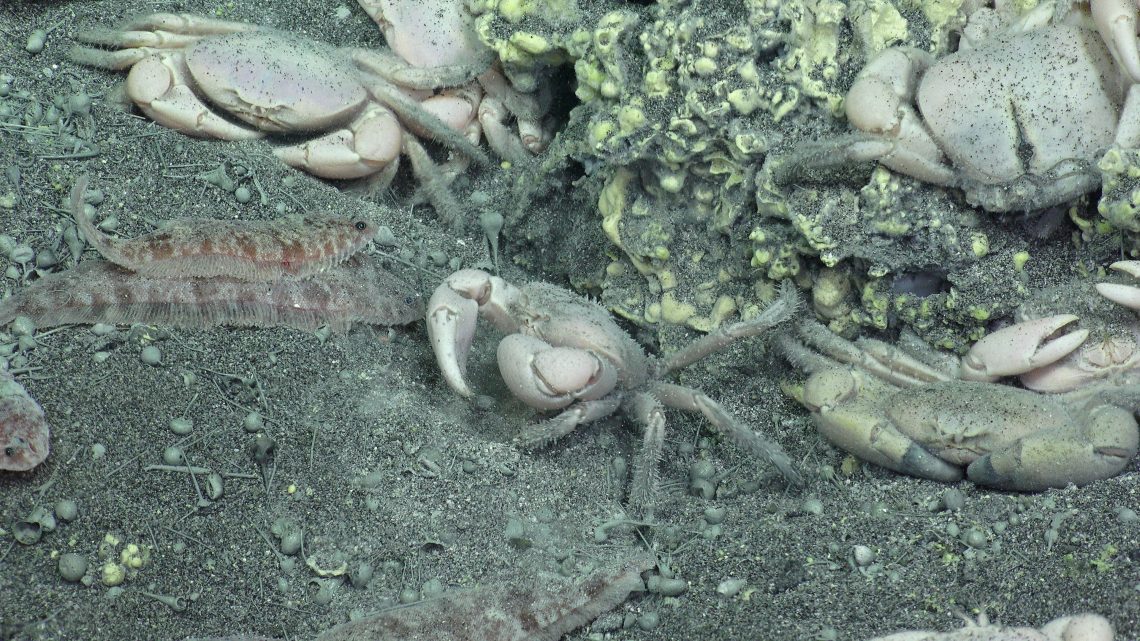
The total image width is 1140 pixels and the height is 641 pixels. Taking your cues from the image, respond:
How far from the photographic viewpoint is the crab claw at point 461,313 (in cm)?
343

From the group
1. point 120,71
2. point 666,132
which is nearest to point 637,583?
point 666,132

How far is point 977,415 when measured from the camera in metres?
3.16

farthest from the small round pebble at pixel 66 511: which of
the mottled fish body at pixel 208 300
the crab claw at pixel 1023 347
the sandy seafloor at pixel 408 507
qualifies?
the crab claw at pixel 1023 347

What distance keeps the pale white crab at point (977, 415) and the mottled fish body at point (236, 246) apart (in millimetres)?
1496

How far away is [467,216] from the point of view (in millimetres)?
4230

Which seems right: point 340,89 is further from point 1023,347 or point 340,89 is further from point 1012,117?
point 1023,347

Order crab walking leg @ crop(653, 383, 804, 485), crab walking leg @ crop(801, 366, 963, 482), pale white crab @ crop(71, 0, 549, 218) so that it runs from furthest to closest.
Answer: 1. pale white crab @ crop(71, 0, 549, 218)
2. crab walking leg @ crop(653, 383, 804, 485)
3. crab walking leg @ crop(801, 366, 963, 482)

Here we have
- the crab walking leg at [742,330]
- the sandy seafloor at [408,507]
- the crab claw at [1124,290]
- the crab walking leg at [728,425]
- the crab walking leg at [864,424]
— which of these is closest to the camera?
the sandy seafloor at [408,507]

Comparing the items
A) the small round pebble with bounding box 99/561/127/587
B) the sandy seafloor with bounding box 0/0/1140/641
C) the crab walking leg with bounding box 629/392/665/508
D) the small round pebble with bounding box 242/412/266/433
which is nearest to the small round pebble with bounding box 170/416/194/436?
the sandy seafloor with bounding box 0/0/1140/641

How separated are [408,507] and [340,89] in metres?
1.70

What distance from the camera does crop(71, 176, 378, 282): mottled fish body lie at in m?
3.36

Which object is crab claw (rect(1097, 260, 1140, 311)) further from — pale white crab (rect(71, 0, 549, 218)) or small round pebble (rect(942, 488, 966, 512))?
pale white crab (rect(71, 0, 549, 218))

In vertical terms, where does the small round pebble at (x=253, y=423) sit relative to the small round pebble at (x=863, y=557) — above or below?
below

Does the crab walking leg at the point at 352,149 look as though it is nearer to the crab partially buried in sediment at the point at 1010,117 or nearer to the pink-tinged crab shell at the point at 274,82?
the pink-tinged crab shell at the point at 274,82
